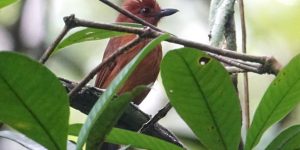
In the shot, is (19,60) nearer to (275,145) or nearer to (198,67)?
(198,67)

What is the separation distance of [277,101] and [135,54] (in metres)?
2.58

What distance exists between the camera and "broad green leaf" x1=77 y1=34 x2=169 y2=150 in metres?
1.11

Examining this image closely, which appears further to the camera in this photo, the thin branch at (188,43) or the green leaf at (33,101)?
the thin branch at (188,43)

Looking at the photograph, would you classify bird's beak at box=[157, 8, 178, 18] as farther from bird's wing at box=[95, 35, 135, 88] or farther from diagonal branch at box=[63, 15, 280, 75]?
diagonal branch at box=[63, 15, 280, 75]

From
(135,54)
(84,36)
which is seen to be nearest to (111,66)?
(135,54)

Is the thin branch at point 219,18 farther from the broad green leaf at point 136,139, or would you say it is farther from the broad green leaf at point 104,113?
the broad green leaf at point 104,113

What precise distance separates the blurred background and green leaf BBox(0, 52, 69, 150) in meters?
2.68

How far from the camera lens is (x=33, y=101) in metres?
1.13

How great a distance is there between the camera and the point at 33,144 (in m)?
1.33

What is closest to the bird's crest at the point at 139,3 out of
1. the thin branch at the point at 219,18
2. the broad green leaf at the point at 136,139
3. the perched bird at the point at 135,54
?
the perched bird at the point at 135,54

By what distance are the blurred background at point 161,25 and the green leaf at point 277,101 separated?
2.57 meters

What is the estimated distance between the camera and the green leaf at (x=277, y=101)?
120 centimetres

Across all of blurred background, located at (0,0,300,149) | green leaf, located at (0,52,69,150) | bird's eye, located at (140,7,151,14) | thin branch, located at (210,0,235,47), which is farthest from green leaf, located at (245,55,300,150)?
bird's eye, located at (140,7,151,14)

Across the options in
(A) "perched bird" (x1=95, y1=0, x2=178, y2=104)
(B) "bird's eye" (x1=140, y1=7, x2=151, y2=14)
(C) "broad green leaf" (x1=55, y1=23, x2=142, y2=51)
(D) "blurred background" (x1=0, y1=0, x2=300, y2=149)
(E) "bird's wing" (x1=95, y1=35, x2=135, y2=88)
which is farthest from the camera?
(B) "bird's eye" (x1=140, y1=7, x2=151, y2=14)
